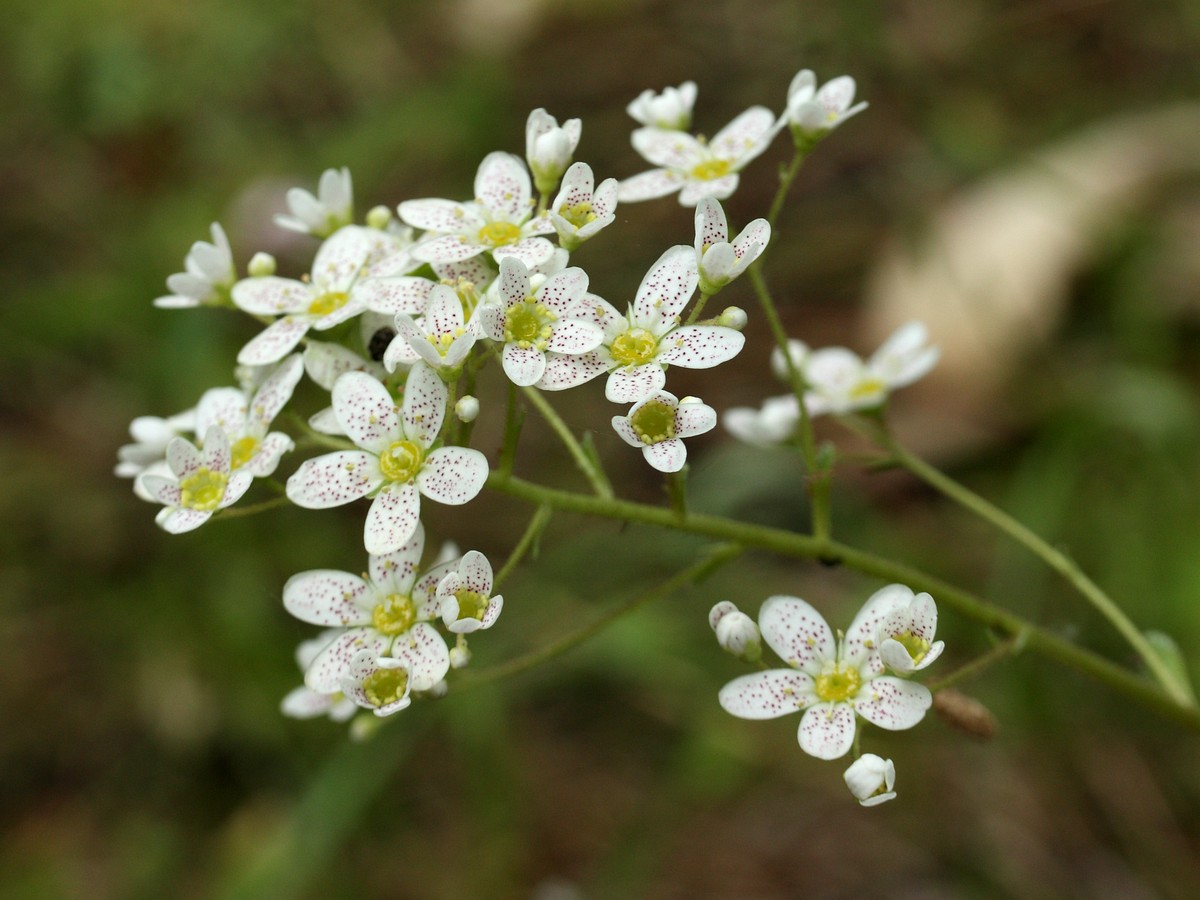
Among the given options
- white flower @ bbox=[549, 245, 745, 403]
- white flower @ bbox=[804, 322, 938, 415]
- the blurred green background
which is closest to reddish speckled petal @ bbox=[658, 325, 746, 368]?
white flower @ bbox=[549, 245, 745, 403]

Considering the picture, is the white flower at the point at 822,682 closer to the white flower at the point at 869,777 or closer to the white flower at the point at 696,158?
the white flower at the point at 869,777

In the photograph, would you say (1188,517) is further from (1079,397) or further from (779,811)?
(779,811)

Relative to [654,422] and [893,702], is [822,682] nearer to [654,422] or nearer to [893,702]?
[893,702]

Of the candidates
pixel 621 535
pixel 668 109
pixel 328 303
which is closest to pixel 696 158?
pixel 668 109

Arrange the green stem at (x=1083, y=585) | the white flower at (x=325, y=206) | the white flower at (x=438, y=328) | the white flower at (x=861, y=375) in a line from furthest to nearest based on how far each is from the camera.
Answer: the white flower at (x=861, y=375)
the white flower at (x=325, y=206)
the green stem at (x=1083, y=585)
the white flower at (x=438, y=328)

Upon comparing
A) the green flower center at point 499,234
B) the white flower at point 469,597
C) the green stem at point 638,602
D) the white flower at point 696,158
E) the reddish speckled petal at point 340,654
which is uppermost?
the green flower center at point 499,234

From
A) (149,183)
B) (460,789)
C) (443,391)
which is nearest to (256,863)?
(460,789)

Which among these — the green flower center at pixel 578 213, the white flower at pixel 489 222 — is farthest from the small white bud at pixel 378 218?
the green flower center at pixel 578 213
